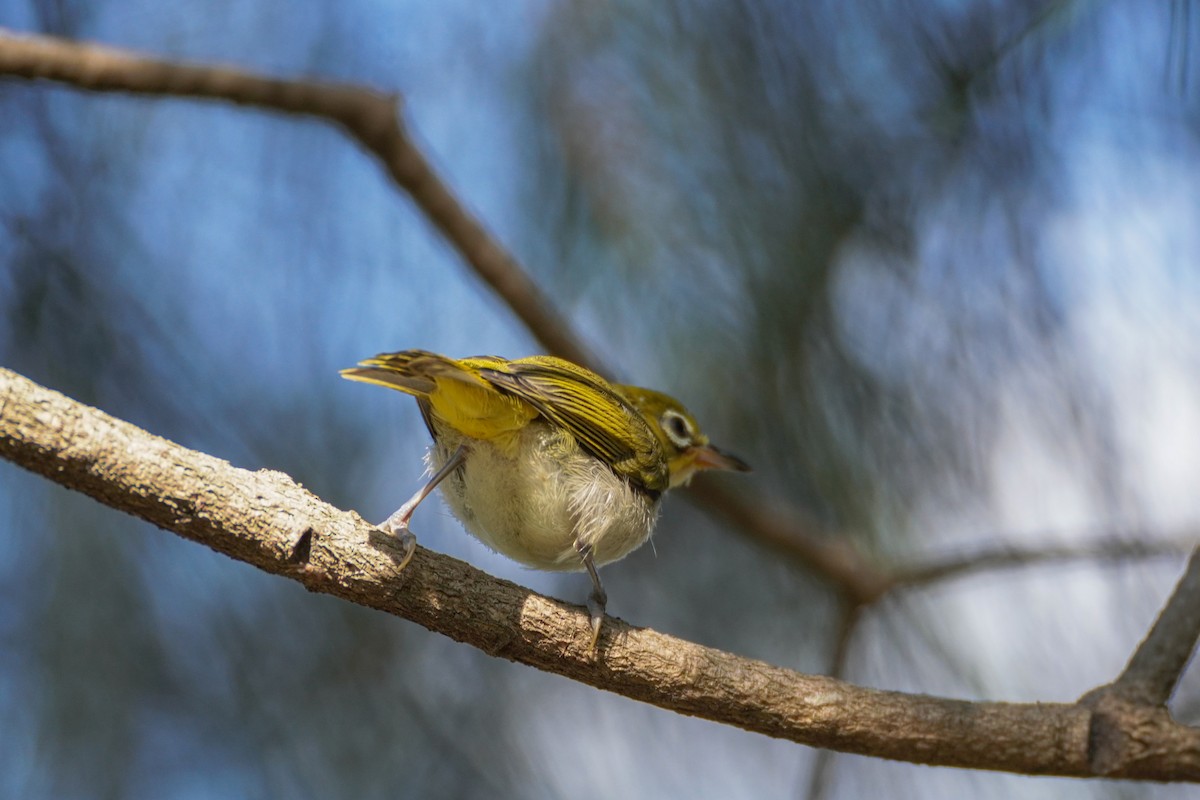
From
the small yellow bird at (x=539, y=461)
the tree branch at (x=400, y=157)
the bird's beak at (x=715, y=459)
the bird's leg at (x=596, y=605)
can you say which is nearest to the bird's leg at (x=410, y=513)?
the small yellow bird at (x=539, y=461)

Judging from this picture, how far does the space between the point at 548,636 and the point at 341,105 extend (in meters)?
1.72

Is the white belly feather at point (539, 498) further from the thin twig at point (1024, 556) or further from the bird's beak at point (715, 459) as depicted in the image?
the thin twig at point (1024, 556)

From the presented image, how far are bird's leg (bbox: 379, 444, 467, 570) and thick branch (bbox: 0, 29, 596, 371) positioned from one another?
888 mm

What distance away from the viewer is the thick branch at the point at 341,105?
8.80 feet

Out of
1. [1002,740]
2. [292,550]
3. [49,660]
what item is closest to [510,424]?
[292,550]

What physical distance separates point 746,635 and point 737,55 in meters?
1.95

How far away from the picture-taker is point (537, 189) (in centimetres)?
363

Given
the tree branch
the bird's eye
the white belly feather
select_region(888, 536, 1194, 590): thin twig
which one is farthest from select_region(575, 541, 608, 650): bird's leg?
select_region(888, 536, 1194, 590): thin twig

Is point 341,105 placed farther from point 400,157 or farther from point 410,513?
point 410,513

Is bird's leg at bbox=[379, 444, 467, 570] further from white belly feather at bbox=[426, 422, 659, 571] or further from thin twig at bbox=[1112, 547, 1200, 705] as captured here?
thin twig at bbox=[1112, 547, 1200, 705]

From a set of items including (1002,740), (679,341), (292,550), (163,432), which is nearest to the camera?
(292,550)

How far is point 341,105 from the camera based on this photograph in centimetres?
304

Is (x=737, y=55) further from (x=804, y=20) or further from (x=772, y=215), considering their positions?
(x=772, y=215)

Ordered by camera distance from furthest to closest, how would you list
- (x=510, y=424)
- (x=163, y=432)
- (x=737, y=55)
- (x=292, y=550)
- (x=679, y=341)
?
(x=679, y=341) < (x=737, y=55) < (x=163, y=432) < (x=510, y=424) < (x=292, y=550)
